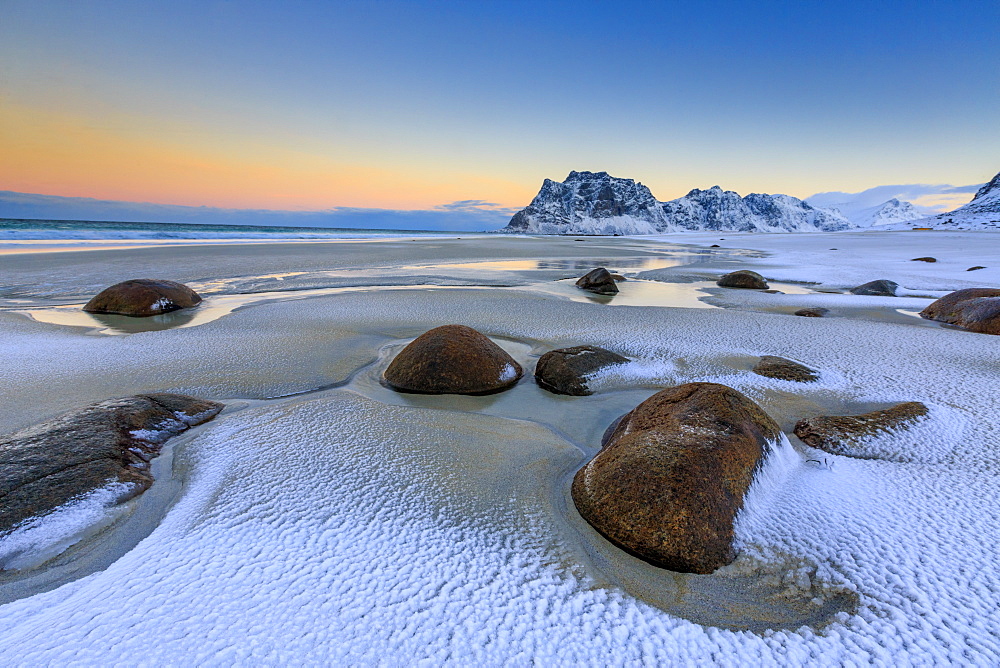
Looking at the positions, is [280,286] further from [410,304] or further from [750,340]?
[750,340]

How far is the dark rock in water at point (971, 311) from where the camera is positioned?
491 cm

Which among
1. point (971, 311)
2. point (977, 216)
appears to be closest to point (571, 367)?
point (971, 311)

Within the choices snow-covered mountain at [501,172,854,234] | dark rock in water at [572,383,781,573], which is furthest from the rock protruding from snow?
dark rock in water at [572,383,781,573]

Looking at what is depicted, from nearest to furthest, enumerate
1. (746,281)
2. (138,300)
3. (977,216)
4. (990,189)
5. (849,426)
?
(849,426) < (138,300) < (746,281) < (977,216) < (990,189)

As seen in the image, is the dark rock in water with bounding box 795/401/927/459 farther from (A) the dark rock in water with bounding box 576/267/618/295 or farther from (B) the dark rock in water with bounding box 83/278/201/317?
(B) the dark rock in water with bounding box 83/278/201/317

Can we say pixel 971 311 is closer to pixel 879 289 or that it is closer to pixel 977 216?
pixel 879 289

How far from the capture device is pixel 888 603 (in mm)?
1403

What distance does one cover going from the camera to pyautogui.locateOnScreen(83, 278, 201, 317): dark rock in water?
5.92 m

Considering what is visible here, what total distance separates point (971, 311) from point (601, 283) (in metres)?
4.97

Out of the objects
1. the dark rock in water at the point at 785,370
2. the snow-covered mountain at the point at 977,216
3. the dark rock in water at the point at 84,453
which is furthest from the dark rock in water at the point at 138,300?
the snow-covered mountain at the point at 977,216

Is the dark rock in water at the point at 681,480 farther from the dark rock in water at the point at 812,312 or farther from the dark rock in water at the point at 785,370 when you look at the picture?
the dark rock in water at the point at 812,312

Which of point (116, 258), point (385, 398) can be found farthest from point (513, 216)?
point (385, 398)

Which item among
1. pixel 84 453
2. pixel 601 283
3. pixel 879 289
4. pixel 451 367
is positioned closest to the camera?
pixel 84 453

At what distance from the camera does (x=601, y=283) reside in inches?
343
